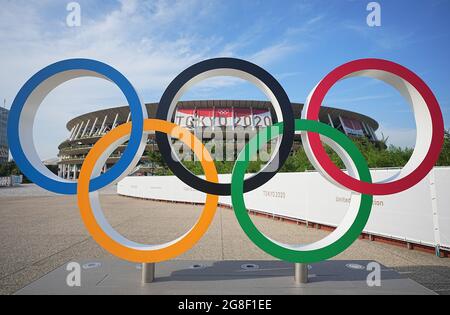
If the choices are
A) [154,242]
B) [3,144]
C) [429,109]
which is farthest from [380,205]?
[3,144]

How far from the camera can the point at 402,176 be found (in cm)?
474

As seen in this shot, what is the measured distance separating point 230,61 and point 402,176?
3387 mm

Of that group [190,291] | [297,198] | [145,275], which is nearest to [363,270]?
[190,291]

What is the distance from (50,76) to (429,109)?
20.3ft

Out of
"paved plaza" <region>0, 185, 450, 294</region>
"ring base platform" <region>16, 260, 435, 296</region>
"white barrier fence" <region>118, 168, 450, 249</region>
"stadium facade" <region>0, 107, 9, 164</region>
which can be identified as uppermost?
"stadium facade" <region>0, 107, 9, 164</region>

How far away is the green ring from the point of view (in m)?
4.53

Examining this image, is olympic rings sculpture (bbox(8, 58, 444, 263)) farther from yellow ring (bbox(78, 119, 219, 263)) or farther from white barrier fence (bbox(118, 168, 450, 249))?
white barrier fence (bbox(118, 168, 450, 249))

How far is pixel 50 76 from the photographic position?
475 cm

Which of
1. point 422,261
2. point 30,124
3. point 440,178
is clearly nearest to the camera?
point 30,124

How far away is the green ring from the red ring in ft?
0.55

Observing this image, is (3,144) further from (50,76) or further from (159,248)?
(159,248)

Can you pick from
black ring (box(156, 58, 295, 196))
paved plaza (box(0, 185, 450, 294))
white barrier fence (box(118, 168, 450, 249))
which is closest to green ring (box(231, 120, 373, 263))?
black ring (box(156, 58, 295, 196))

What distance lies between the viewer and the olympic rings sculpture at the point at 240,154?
457 cm
